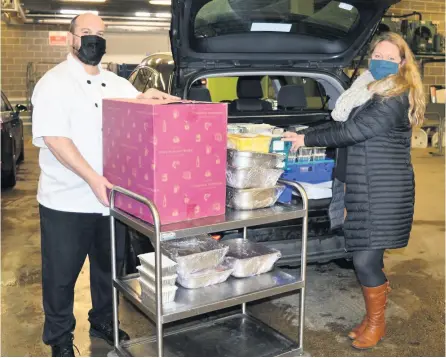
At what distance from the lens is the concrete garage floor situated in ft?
9.07

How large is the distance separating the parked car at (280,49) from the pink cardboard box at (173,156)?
92cm

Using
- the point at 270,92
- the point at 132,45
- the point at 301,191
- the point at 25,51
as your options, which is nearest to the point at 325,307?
the point at 301,191

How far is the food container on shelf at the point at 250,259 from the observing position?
230cm

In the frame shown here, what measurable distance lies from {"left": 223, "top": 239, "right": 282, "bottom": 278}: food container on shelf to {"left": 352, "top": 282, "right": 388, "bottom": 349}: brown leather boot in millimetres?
603

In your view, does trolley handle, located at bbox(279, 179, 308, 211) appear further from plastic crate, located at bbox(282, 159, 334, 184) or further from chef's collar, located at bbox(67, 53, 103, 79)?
chef's collar, located at bbox(67, 53, 103, 79)

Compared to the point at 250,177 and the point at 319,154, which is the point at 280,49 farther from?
the point at 250,177

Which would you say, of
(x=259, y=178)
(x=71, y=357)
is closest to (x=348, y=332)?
(x=259, y=178)

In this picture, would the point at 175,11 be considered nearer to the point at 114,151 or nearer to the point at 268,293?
the point at 114,151

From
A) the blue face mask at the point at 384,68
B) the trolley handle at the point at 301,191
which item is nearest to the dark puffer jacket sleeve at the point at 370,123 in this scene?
the blue face mask at the point at 384,68

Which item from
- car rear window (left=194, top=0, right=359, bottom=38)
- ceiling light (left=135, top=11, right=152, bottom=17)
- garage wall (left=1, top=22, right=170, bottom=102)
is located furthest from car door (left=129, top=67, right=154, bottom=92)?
garage wall (left=1, top=22, right=170, bottom=102)

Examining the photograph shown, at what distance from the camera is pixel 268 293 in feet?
7.21

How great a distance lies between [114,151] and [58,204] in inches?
16.3

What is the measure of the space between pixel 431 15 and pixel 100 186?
474 inches

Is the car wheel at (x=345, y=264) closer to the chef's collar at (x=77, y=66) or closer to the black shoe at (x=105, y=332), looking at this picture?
the black shoe at (x=105, y=332)
